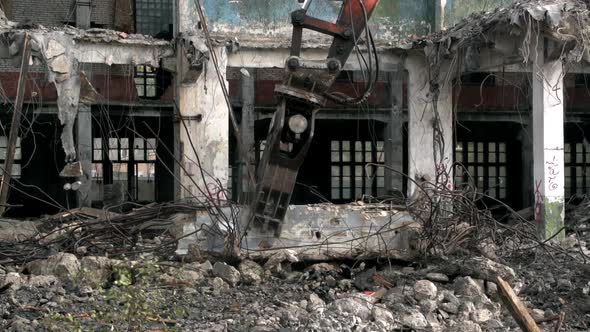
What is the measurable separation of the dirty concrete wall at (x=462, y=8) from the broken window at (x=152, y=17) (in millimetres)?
11486

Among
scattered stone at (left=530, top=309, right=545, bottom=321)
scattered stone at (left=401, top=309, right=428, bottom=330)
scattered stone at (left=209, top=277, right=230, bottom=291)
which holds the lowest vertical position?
scattered stone at (left=530, top=309, right=545, bottom=321)

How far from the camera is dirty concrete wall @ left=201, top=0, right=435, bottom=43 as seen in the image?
608 inches

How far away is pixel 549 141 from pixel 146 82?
14.4 metres

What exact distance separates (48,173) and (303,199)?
7506mm

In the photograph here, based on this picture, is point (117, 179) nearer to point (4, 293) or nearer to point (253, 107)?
point (253, 107)

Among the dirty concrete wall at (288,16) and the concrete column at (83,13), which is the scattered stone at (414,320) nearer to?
the dirty concrete wall at (288,16)

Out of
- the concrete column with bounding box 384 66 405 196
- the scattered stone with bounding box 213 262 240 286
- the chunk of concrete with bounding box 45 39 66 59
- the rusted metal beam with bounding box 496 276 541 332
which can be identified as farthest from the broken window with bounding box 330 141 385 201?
the rusted metal beam with bounding box 496 276 541 332

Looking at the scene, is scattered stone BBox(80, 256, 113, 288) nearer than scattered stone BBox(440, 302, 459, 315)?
No

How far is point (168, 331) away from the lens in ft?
23.2

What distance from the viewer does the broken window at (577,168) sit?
90.1 ft

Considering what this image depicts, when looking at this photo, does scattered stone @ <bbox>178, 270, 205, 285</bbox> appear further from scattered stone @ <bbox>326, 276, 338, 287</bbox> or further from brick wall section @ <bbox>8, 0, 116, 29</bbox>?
brick wall section @ <bbox>8, 0, 116, 29</bbox>

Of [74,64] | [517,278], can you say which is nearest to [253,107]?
[74,64]

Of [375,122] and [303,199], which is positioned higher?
[375,122]

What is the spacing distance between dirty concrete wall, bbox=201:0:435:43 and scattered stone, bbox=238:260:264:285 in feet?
22.1
